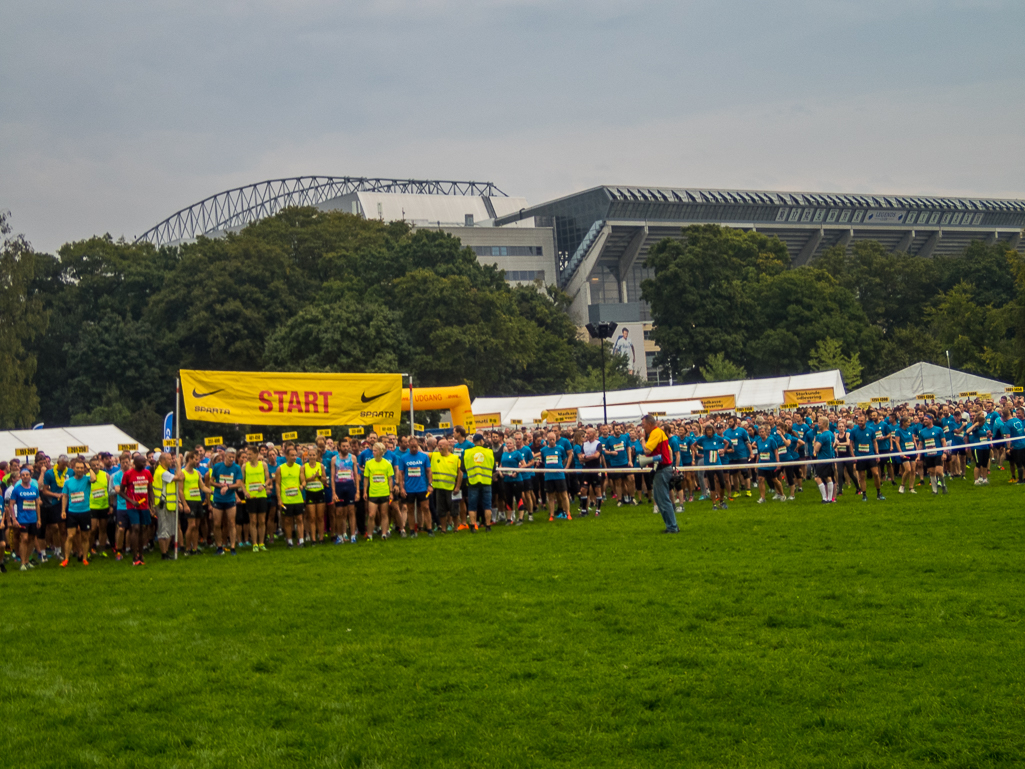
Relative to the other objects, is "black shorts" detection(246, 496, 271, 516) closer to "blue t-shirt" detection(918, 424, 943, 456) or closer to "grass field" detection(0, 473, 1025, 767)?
"grass field" detection(0, 473, 1025, 767)

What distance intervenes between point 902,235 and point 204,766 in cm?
12244

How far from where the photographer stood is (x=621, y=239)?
104 metres

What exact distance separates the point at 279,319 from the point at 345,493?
4936 cm

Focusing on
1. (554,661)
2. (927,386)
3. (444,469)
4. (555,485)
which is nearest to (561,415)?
(927,386)

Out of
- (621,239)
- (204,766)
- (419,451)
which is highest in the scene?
(621,239)

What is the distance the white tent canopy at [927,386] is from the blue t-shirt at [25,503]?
3146 centimetres

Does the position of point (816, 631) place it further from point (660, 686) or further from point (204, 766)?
point (204, 766)

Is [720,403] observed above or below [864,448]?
above

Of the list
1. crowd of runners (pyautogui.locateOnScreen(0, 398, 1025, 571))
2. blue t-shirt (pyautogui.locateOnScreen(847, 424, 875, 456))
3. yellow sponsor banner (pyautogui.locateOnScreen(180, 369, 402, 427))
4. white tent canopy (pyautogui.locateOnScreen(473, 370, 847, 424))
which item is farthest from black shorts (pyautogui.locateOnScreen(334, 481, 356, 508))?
white tent canopy (pyautogui.locateOnScreen(473, 370, 847, 424))

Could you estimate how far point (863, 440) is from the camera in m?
20.4

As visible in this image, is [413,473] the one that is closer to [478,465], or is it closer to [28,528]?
[478,465]

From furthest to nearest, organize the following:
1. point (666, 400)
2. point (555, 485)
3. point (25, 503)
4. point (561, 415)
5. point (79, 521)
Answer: point (666, 400) → point (561, 415) → point (555, 485) → point (79, 521) → point (25, 503)

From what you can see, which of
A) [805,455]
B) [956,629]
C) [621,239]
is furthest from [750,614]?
[621,239]

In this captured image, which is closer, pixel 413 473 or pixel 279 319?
pixel 413 473
